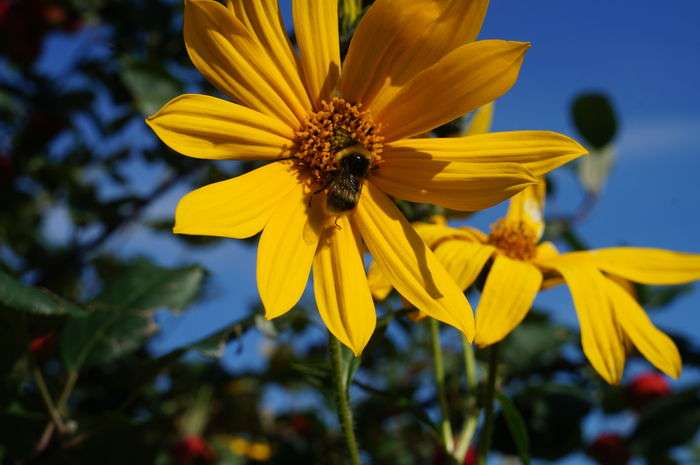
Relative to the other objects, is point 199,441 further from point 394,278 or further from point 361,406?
point 394,278

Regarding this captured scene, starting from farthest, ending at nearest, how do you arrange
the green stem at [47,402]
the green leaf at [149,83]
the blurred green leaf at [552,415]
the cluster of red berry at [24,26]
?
the cluster of red berry at [24,26] → the green leaf at [149,83] → the blurred green leaf at [552,415] → the green stem at [47,402]

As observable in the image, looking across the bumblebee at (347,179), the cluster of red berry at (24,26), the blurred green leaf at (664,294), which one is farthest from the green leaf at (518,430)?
the cluster of red berry at (24,26)

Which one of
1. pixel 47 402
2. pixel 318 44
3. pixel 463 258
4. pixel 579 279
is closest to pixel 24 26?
pixel 47 402

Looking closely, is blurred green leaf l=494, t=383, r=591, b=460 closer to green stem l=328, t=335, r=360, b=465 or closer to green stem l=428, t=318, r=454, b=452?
green stem l=428, t=318, r=454, b=452

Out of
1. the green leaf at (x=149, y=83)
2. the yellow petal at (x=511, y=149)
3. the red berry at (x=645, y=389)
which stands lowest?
the red berry at (x=645, y=389)

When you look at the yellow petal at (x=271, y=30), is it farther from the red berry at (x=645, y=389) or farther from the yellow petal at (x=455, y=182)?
the red berry at (x=645, y=389)

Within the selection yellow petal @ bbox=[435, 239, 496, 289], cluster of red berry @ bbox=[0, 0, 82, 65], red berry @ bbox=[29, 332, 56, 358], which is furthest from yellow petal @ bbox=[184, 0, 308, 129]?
cluster of red berry @ bbox=[0, 0, 82, 65]
